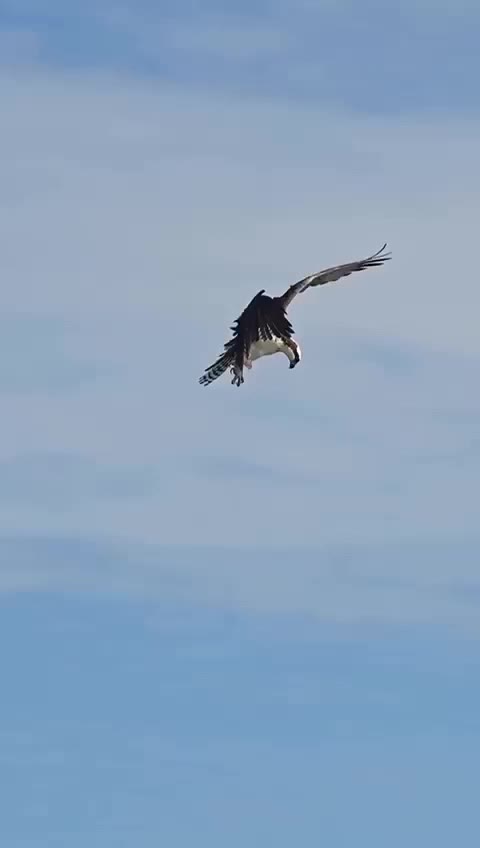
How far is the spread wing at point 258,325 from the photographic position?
12950 centimetres

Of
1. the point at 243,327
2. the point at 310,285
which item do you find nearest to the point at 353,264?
the point at 310,285

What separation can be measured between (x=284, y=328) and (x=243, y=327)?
2.34 metres

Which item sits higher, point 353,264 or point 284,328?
point 353,264

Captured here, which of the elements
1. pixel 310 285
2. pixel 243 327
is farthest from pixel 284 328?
pixel 310 285

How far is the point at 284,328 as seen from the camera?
129125 mm

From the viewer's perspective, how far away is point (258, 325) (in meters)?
130

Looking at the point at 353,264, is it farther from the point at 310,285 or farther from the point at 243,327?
the point at 243,327

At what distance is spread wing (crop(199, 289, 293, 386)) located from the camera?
12950 centimetres

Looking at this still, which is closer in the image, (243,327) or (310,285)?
(243,327)

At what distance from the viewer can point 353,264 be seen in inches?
5640

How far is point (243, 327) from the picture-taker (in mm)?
130625

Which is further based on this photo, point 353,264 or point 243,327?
point 353,264

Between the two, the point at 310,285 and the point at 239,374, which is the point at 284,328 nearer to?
the point at 239,374

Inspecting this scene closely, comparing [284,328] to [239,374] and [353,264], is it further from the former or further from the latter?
[353,264]
